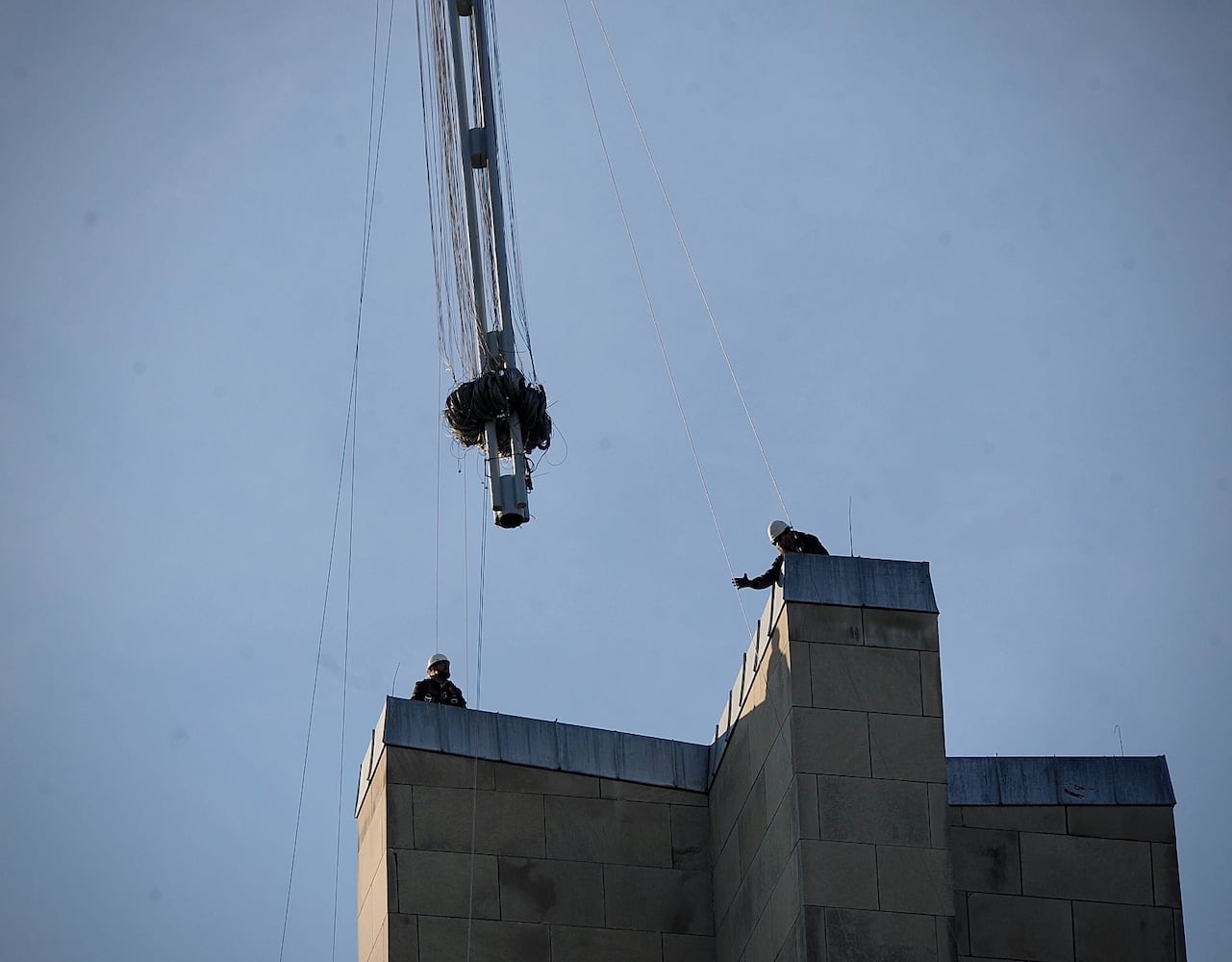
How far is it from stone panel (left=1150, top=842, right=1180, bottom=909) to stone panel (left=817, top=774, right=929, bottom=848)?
18.2 ft

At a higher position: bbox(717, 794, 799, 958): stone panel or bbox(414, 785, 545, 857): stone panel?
bbox(414, 785, 545, 857): stone panel

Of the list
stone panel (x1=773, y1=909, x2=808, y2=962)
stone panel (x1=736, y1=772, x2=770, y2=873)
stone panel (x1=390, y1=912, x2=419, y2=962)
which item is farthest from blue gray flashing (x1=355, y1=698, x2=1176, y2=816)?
stone panel (x1=773, y1=909, x2=808, y2=962)

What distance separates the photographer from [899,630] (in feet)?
104

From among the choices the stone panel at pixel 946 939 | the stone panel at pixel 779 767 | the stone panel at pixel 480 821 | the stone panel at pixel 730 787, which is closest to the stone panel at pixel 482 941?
the stone panel at pixel 480 821

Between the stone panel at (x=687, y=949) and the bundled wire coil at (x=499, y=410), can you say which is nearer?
the stone panel at (x=687, y=949)

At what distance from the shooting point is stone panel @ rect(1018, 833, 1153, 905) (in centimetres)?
3422

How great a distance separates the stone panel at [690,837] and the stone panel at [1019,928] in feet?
12.5

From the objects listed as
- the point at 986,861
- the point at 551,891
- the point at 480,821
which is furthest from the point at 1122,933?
the point at 480,821

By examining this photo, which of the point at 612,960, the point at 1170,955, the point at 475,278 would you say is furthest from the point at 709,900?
the point at 475,278

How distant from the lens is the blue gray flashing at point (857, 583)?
1245 inches

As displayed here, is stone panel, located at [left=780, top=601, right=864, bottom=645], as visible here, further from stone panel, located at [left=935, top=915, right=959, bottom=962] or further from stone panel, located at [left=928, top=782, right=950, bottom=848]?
stone panel, located at [left=935, top=915, right=959, bottom=962]

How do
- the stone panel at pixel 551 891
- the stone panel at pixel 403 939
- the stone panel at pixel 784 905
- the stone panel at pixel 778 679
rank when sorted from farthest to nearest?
the stone panel at pixel 551 891
the stone panel at pixel 403 939
the stone panel at pixel 778 679
the stone panel at pixel 784 905

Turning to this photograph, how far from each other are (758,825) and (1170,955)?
21.1 feet

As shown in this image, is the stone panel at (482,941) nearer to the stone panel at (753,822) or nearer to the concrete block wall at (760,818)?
the concrete block wall at (760,818)
